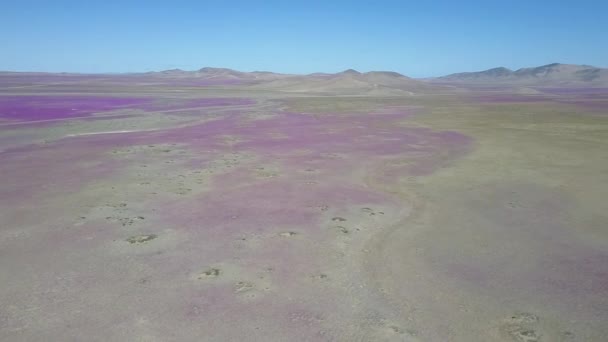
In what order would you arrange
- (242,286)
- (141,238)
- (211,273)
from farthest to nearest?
(141,238) → (211,273) → (242,286)

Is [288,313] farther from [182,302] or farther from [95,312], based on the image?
[95,312]

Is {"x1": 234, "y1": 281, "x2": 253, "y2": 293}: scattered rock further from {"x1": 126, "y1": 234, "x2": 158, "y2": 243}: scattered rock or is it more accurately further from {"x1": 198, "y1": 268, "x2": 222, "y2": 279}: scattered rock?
{"x1": 126, "y1": 234, "x2": 158, "y2": 243}: scattered rock

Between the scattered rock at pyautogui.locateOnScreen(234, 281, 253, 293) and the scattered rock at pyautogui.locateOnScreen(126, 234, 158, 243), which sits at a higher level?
the scattered rock at pyautogui.locateOnScreen(234, 281, 253, 293)

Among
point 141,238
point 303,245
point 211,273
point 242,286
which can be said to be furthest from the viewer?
point 141,238

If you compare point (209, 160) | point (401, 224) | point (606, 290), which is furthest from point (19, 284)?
point (209, 160)

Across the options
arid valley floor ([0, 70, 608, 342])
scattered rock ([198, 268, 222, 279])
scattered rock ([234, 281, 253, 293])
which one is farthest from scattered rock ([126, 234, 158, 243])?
scattered rock ([234, 281, 253, 293])

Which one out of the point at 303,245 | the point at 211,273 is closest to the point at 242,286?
the point at 211,273

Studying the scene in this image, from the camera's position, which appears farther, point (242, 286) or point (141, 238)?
point (141, 238)

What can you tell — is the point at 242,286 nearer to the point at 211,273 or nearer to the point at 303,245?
the point at 211,273
